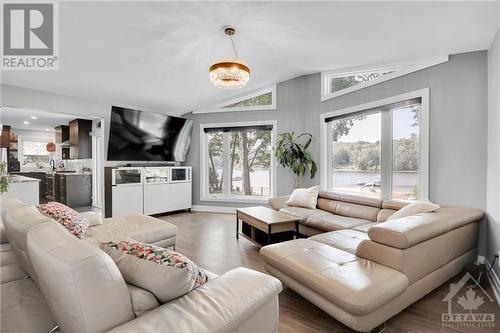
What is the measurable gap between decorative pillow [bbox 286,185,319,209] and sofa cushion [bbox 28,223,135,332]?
339 cm

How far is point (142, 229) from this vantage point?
271cm

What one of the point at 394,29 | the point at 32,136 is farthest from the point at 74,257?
the point at 32,136

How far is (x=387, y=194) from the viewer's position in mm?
3818

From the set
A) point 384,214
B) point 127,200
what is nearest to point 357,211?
point 384,214

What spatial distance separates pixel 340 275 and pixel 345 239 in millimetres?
881

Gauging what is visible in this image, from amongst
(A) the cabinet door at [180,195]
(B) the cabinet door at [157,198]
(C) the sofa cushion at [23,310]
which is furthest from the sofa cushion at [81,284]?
(A) the cabinet door at [180,195]

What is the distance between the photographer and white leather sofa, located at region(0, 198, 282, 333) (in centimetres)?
86

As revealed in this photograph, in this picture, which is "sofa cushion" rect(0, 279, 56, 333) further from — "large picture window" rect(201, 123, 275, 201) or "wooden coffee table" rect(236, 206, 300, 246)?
"large picture window" rect(201, 123, 275, 201)

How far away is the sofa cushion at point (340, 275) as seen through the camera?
1.53m

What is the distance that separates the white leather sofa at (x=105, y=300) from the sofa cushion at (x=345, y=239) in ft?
4.06

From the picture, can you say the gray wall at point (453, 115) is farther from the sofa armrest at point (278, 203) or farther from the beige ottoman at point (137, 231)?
the beige ottoman at point (137, 231)

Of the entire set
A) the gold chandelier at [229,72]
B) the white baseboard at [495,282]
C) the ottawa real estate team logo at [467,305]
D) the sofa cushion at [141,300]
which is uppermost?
the gold chandelier at [229,72]

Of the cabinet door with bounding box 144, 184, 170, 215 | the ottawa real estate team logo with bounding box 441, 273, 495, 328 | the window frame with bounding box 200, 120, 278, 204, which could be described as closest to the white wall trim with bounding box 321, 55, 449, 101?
the window frame with bounding box 200, 120, 278, 204

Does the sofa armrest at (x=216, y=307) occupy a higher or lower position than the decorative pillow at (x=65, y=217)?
lower
